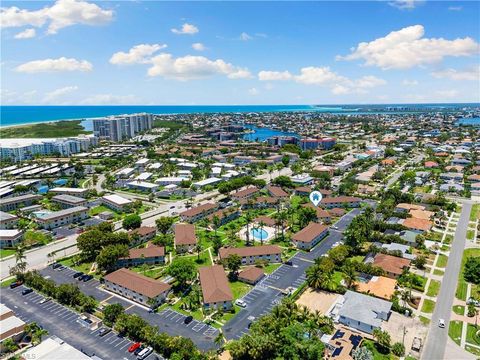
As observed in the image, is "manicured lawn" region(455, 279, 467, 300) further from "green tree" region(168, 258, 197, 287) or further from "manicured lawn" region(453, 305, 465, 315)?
"green tree" region(168, 258, 197, 287)

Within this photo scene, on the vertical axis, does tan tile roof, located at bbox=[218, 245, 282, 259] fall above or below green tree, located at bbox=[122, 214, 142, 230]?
below

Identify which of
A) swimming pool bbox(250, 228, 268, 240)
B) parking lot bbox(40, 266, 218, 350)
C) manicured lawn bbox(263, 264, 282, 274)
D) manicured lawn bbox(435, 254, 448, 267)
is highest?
swimming pool bbox(250, 228, 268, 240)

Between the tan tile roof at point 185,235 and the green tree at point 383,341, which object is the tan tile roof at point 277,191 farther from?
the green tree at point 383,341

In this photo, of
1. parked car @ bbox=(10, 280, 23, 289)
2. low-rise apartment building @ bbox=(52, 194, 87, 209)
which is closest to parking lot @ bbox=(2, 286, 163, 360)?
parked car @ bbox=(10, 280, 23, 289)

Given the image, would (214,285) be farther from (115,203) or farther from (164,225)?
(115,203)

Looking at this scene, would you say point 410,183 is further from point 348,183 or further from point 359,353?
point 359,353

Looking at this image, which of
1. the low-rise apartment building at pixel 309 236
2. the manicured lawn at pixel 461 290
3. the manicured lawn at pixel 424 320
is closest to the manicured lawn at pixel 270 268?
the low-rise apartment building at pixel 309 236

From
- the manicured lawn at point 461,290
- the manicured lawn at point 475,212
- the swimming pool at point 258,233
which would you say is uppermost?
the manicured lawn at point 475,212
